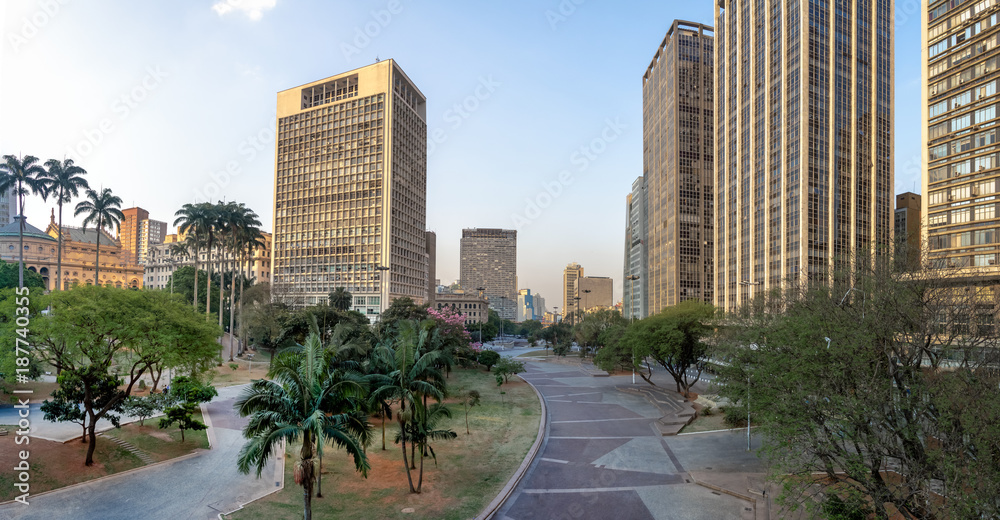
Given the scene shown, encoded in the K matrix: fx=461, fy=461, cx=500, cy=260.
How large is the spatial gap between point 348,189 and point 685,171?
81158mm

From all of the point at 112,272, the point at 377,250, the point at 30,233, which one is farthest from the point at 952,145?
the point at 112,272

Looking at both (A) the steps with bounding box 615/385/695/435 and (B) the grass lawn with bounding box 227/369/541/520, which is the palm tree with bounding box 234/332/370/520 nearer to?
(B) the grass lawn with bounding box 227/369/541/520

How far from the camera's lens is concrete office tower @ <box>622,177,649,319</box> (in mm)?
145750

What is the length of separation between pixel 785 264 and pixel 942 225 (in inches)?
1217

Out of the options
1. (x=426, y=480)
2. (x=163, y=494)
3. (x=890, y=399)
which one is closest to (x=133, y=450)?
(x=163, y=494)

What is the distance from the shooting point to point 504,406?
3575 cm

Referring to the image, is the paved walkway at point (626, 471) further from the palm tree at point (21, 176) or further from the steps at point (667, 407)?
the palm tree at point (21, 176)

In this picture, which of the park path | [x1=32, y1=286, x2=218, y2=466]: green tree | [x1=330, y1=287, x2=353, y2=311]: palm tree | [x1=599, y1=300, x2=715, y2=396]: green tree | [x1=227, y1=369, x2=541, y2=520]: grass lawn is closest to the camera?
the park path

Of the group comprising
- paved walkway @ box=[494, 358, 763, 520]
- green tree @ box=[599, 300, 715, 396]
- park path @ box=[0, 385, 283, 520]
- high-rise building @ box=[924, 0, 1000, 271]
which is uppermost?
high-rise building @ box=[924, 0, 1000, 271]

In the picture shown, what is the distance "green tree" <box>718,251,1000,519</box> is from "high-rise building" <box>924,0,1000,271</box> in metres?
36.4

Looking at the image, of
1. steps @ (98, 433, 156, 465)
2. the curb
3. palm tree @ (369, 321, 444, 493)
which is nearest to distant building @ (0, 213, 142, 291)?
steps @ (98, 433, 156, 465)

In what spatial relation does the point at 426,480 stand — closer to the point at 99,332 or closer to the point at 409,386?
the point at 409,386

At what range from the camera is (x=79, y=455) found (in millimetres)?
19562

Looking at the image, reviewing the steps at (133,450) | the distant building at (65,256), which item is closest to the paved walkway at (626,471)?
the steps at (133,450)
